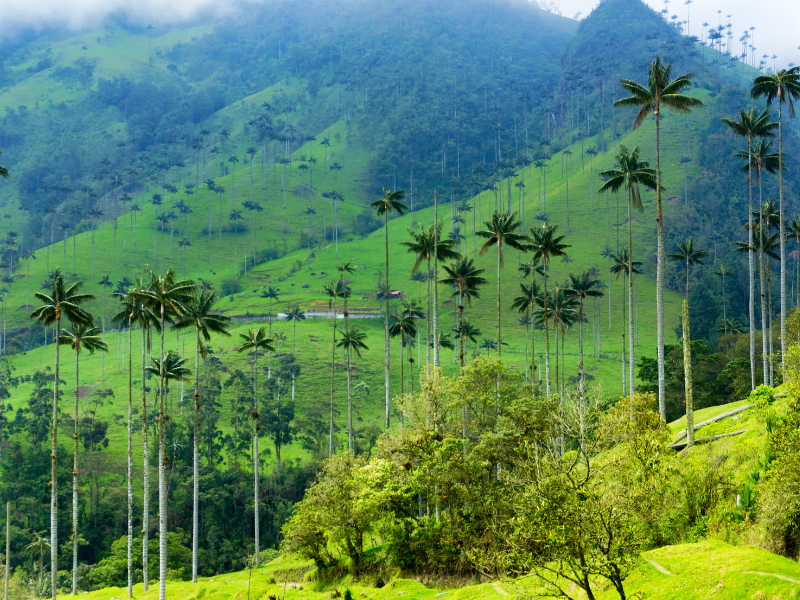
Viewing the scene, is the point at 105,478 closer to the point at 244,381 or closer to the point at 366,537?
the point at 244,381

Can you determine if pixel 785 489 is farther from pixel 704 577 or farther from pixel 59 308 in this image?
pixel 59 308

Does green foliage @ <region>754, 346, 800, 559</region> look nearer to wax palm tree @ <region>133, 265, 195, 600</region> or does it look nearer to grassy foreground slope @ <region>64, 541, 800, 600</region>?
grassy foreground slope @ <region>64, 541, 800, 600</region>

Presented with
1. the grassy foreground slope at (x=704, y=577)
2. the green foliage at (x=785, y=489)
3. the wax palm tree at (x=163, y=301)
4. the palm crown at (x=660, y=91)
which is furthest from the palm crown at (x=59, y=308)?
the green foliage at (x=785, y=489)

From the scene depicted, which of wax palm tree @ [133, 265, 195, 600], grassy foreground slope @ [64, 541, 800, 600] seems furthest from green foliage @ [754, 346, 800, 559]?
wax palm tree @ [133, 265, 195, 600]

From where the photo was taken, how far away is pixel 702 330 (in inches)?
6314

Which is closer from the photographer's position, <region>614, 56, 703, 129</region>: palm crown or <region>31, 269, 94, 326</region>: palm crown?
<region>614, 56, 703, 129</region>: palm crown

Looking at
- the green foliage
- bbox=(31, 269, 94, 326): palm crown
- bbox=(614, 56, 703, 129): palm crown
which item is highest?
bbox=(614, 56, 703, 129): palm crown

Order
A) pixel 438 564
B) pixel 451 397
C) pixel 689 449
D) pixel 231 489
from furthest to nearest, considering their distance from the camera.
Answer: pixel 231 489 < pixel 451 397 < pixel 438 564 < pixel 689 449

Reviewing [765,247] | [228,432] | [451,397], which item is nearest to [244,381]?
[228,432]

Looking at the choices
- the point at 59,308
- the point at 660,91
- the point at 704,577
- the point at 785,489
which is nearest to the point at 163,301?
the point at 59,308

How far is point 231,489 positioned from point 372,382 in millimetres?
47086

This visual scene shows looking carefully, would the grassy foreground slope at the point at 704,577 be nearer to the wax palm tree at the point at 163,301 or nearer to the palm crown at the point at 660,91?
the wax palm tree at the point at 163,301

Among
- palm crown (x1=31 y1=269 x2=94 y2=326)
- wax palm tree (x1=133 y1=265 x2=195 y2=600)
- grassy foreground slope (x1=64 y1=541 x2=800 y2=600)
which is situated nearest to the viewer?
grassy foreground slope (x1=64 y1=541 x2=800 y2=600)

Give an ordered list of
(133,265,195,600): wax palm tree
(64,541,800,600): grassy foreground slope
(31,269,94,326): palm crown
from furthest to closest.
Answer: (31,269,94,326): palm crown → (133,265,195,600): wax palm tree → (64,541,800,600): grassy foreground slope
